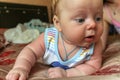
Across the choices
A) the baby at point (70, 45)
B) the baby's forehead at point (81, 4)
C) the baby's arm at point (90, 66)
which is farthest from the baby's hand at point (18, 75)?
the baby's forehead at point (81, 4)

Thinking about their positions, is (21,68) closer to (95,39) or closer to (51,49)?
(51,49)

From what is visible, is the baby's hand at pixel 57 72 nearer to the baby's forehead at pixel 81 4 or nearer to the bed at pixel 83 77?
the bed at pixel 83 77

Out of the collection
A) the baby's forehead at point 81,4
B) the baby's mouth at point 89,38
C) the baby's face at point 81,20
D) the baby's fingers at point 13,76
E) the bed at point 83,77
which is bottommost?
the bed at point 83,77

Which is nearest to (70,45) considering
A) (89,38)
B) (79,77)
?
(89,38)

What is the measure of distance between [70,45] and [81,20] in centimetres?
15

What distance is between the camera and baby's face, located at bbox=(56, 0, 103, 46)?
99cm

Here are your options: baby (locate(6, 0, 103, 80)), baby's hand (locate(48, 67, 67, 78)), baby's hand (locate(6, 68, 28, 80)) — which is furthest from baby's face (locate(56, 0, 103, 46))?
baby's hand (locate(6, 68, 28, 80))

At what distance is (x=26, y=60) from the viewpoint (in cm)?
103

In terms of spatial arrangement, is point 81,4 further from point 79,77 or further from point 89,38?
point 79,77

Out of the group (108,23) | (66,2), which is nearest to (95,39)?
(66,2)

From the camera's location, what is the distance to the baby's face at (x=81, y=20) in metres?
0.99

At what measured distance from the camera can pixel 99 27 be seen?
103 cm

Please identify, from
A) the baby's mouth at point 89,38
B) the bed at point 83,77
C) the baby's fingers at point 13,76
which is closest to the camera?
the bed at point 83,77

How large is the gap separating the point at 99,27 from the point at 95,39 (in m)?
0.05
